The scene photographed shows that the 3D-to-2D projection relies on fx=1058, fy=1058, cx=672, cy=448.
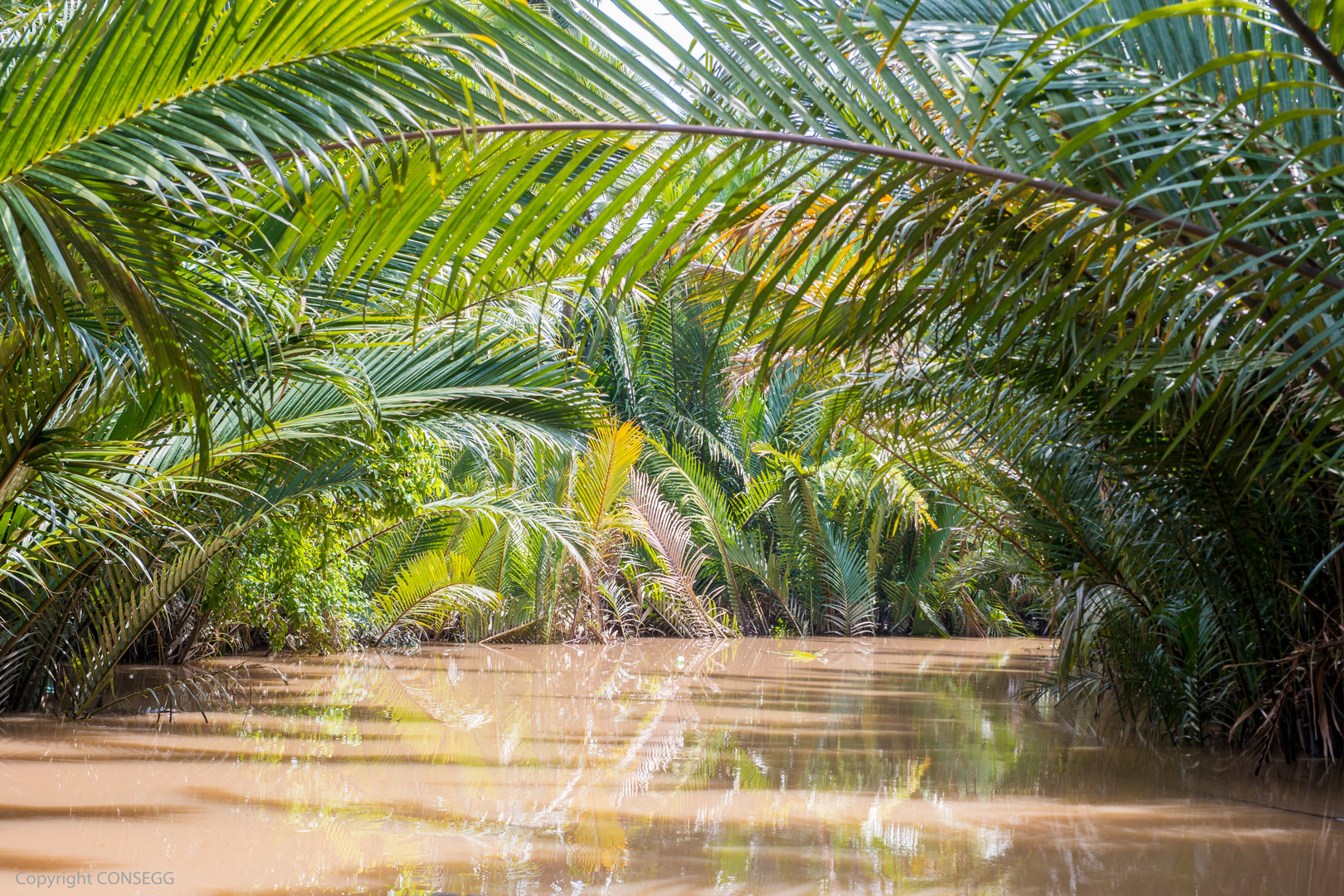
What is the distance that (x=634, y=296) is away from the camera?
5.72m

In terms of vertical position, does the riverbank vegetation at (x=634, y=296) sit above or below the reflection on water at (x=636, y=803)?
above

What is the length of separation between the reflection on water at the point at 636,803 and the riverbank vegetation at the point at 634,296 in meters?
0.71

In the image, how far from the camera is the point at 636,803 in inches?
170

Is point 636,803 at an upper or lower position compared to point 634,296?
lower

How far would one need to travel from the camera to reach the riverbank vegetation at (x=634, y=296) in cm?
167

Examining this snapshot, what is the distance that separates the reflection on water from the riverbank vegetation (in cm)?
71

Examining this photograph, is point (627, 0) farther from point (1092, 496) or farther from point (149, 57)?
point (1092, 496)

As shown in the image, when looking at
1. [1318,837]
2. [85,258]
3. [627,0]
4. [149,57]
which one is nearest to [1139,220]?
[627,0]

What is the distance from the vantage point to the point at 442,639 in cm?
1238

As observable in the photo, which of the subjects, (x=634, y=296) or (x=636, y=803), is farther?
(x=634, y=296)

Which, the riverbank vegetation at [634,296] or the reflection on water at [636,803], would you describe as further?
the reflection on water at [636,803]

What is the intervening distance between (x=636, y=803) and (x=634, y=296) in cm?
266

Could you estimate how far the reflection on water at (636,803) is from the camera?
3.36 meters

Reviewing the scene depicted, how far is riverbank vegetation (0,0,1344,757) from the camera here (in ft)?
5.47
